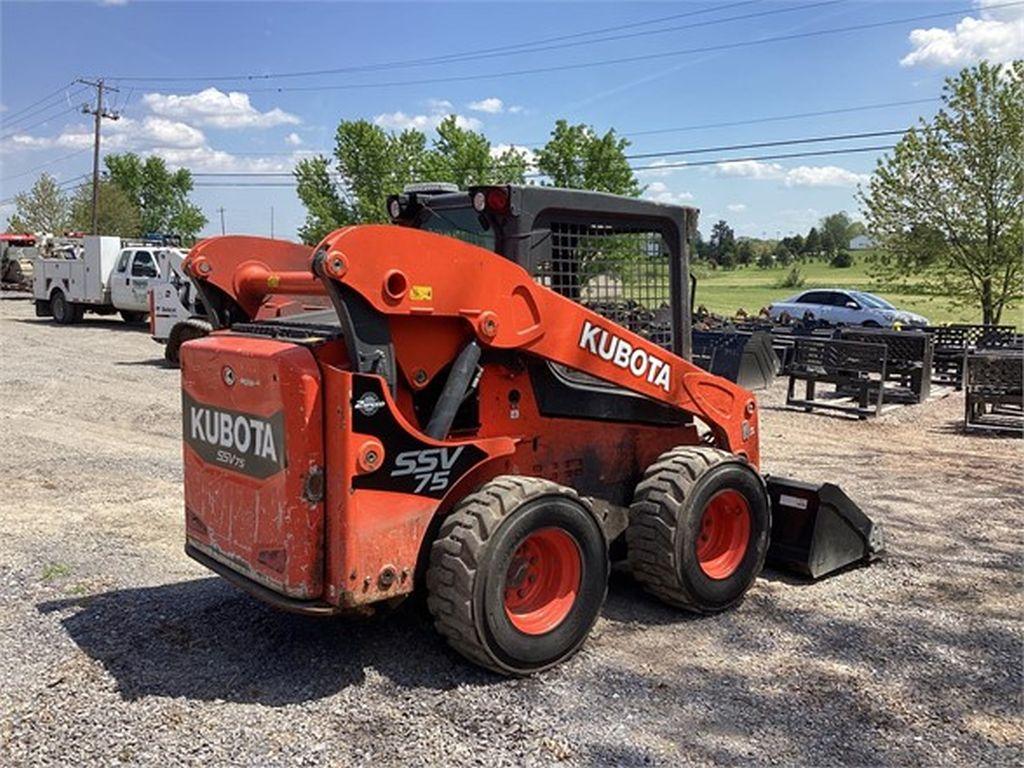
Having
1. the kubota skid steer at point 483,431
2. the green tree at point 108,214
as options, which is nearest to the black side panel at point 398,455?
the kubota skid steer at point 483,431

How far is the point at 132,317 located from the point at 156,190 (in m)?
65.6

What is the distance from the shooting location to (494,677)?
418cm

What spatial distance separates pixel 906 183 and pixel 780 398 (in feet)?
40.2

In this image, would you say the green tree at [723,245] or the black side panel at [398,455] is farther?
the green tree at [723,245]

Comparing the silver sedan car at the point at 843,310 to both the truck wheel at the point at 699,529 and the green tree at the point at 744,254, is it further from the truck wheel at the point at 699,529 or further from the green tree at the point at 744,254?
the green tree at the point at 744,254

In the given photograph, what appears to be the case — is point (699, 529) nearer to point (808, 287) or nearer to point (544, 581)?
point (544, 581)

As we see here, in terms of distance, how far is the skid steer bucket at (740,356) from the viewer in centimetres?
1398

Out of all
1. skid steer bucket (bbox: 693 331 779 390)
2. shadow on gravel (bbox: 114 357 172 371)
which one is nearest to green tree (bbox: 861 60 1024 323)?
skid steer bucket (bbox: 693 331 779 390)

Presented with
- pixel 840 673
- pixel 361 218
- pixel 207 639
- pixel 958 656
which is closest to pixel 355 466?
pixel 207 639

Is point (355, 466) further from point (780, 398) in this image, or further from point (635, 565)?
point (780, 398)

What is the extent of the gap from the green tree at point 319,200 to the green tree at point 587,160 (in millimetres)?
Result: 13170

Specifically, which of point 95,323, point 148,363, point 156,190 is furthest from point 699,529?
point 156,190

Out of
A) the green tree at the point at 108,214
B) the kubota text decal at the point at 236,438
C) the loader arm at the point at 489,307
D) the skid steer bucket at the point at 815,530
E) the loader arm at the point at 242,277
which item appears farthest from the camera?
the green tree at the point at 108,214

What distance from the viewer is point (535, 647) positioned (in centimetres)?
420
